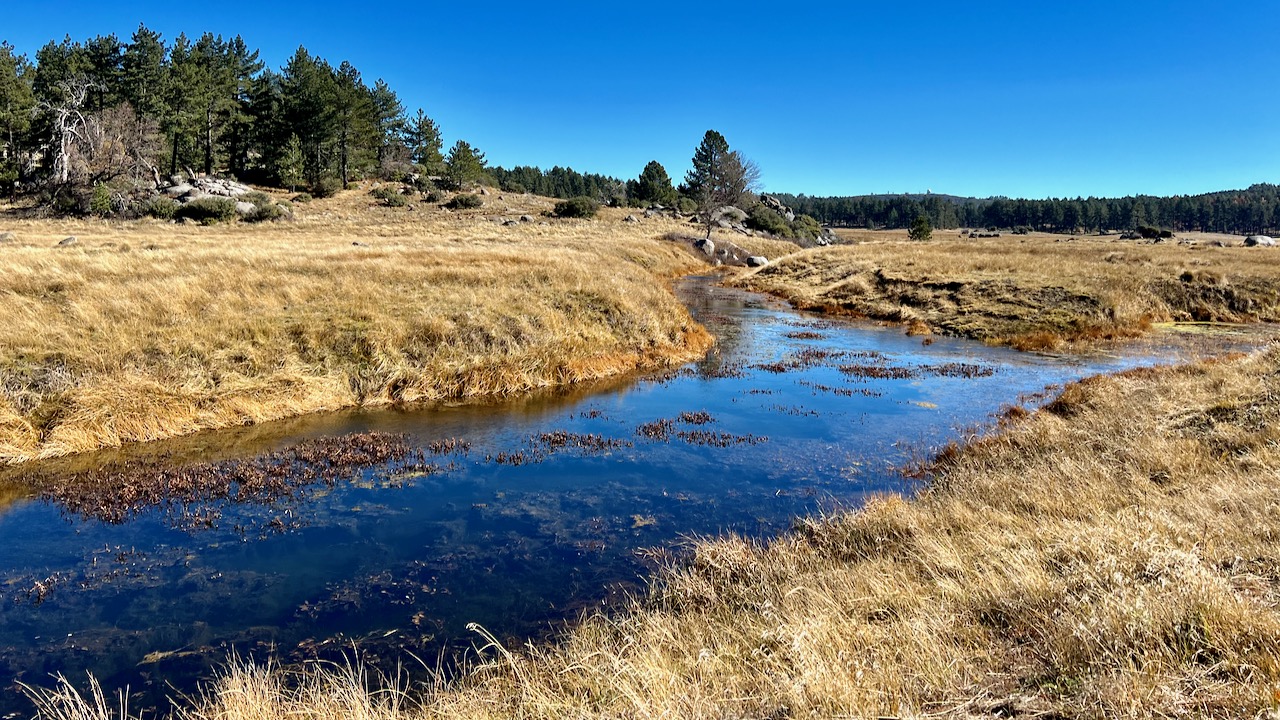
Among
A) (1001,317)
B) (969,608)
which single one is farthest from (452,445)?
(1001,317)

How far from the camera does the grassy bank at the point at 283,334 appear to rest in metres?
13.1

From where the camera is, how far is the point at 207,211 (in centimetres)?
5366

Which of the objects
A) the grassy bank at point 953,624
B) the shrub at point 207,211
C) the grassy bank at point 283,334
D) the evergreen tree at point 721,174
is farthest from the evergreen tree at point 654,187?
the grassy bank at point 953,624

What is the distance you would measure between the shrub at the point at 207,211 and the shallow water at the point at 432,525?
49.0 meters

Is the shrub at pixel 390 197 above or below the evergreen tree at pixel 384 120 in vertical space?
below

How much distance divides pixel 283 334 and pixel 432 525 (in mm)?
9932

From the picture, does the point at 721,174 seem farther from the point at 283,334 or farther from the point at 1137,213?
the point at 1137,213

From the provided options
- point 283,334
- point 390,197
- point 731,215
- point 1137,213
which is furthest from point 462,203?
point 1137,213

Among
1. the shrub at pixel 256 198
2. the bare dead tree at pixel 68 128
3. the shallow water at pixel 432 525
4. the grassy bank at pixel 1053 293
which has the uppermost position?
the bare dead tree at pixel 68 128

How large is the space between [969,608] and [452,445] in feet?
34.4

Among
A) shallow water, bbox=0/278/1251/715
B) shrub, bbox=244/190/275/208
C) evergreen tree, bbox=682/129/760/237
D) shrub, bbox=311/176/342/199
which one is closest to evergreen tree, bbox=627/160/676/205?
evergreen tree, bbox=682/129/760/237

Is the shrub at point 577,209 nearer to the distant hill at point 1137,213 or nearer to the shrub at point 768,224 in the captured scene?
the shrub at point 768,224

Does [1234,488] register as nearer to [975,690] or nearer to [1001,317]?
[975,690]

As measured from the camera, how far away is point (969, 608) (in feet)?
18.3
